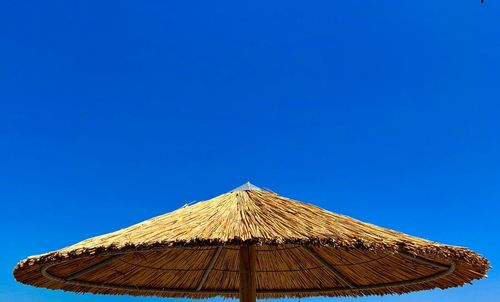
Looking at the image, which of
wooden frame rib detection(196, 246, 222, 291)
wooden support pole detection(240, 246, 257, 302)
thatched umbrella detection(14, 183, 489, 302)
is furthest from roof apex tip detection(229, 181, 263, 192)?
wooden frame rib detection(196, 246, 222, 291)

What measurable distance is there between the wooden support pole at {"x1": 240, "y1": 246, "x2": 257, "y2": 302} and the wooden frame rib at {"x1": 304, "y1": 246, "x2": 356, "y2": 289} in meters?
0.66

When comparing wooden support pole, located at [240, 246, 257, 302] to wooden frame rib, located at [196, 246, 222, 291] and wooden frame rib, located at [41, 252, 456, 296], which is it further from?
wooden frame rib, located at [41, 252, 456, 296]

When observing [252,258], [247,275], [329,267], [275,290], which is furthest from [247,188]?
[275,290]

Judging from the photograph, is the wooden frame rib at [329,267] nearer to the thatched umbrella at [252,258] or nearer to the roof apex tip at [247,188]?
the thatched umbrella at [252,258]

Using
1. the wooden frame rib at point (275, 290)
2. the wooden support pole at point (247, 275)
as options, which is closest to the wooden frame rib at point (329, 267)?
the wooden frame rib at point (275, 290)

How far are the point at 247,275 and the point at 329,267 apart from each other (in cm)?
111

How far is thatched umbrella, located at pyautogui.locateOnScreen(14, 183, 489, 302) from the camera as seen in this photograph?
3.43 meters

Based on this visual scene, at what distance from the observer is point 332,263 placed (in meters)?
5.32

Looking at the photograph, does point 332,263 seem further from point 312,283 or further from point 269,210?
point 269,210

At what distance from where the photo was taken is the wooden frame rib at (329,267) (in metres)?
5.16

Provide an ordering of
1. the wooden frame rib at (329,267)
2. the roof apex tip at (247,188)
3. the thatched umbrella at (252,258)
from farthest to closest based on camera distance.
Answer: the wooden frame rib at (329,267)
the roof apex tip at (247,188)
the thatched umbrella at (252,258)

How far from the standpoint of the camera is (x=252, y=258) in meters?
4.57

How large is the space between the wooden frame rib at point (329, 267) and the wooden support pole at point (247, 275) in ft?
2.15

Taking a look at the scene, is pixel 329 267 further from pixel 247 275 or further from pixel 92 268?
pixel 92 268
